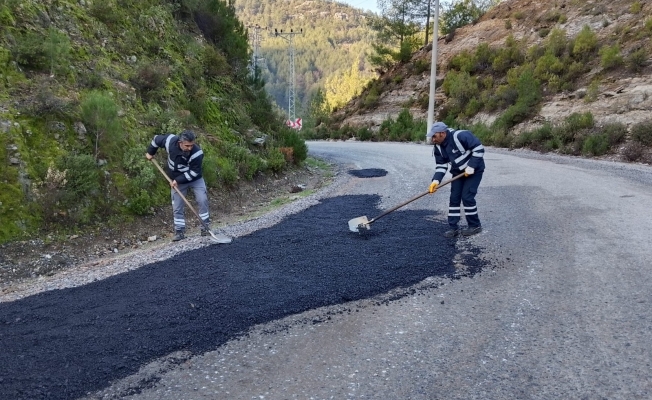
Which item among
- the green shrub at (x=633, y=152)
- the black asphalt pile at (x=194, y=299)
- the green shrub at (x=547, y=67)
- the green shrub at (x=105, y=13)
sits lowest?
the black asphalt pile at (x=194, y=299)

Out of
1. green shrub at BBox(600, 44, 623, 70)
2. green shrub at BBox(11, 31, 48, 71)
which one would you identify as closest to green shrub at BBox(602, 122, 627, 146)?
green shrub at BBox(600, 44, 623, 70)

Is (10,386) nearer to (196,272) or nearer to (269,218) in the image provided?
(196,272)

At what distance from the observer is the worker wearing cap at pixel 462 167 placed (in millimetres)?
6406

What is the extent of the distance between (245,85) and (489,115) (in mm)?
12644

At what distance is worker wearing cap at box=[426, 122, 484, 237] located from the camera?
21.0ft

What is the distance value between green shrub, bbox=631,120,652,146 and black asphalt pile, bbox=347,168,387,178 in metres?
7.12

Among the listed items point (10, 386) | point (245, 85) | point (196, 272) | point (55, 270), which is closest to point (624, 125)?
point (245, 85)

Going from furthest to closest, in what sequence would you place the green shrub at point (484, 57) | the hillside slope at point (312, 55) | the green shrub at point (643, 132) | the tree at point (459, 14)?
the hillside slope at point (312, 55)
the tree at point (459, 14)
the green shrub at point (484, 57)
the green shrub at point (643, 132)

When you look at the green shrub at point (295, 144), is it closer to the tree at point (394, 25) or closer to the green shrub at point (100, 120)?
the green shrub at point (100, 120)

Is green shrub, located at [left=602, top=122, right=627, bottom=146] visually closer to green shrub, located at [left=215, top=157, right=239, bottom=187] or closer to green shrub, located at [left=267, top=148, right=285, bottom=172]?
green shrub, located at [left=267, top=148, right=285, bottom=172]

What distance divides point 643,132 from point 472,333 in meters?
12.5

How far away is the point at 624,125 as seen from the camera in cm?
1455

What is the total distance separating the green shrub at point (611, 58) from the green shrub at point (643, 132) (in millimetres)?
5816

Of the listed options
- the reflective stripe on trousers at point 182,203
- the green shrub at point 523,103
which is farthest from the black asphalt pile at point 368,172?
the green shrub at point 523,103
